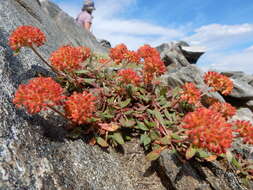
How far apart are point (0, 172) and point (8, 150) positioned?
0.20 meters

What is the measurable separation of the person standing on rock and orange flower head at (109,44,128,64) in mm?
9401

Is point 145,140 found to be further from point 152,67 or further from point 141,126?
point 152,67

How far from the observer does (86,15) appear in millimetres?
12430

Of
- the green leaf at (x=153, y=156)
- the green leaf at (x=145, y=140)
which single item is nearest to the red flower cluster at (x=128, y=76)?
the green leaf at (x=145, y=140)

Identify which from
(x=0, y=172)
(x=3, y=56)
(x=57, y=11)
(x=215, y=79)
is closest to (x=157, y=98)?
(x=215, y=79)

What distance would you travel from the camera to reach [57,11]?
11219 mm

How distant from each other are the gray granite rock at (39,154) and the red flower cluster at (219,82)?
1.65 m

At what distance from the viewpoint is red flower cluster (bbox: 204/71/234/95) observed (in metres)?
3.12

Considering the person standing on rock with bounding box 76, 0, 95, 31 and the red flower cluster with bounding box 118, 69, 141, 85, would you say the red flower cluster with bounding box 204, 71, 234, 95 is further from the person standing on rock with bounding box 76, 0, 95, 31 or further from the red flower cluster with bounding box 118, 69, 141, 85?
the person standing on rock with bounding box 76, 0, 95, 31

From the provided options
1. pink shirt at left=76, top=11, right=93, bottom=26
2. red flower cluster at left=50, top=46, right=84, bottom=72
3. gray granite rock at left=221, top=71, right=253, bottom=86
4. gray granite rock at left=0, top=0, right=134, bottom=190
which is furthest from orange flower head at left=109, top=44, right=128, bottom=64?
pink shirt at left=76, top=11, right=93, bottom=26

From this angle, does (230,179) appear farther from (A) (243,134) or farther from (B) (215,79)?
(B) (215,79)

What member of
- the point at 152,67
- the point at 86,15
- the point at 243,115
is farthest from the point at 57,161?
the point at 86,15

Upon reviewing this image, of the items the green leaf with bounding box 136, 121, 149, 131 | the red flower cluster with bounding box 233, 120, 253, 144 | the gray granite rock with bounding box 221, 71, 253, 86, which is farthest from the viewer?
the gray granite rock with bounding box 221, 71, 253, 86

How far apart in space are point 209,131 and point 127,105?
52.9 inches
